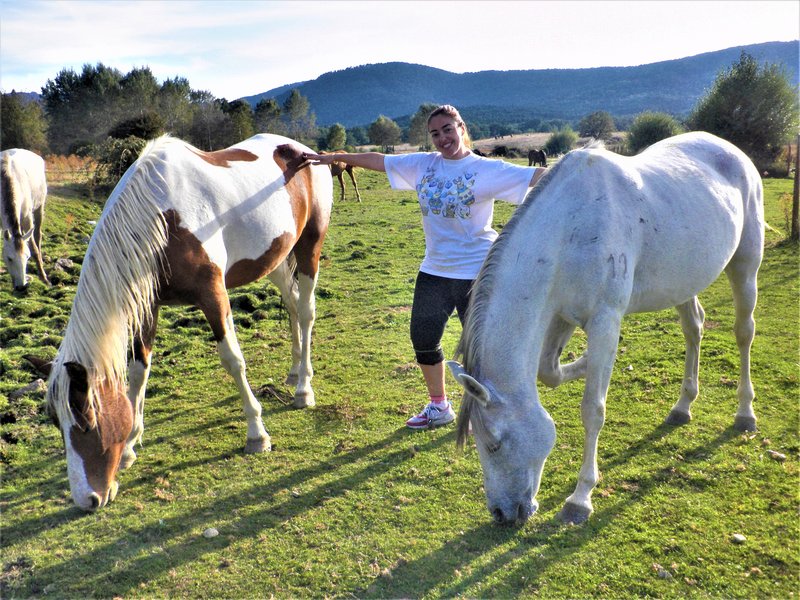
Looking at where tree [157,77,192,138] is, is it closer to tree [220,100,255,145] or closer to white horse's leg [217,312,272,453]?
tree [220,100,255,145]

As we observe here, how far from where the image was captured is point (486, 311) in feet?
9.01

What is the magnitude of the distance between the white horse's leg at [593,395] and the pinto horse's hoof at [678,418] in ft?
4.43

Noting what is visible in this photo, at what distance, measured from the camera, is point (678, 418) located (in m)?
4.10

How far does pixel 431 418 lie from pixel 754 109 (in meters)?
30.1

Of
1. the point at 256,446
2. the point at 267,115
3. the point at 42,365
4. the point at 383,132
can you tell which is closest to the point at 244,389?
the point at 256,446

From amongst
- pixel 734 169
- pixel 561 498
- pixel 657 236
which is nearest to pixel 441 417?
pixel 561 498

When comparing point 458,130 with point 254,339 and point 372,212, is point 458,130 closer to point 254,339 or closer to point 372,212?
point 254,339

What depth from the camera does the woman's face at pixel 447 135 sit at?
3552mm

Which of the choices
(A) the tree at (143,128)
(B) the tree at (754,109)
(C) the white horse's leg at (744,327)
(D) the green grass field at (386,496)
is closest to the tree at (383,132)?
(B) the tree at (754,109)

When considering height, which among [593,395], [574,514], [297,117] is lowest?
[574,514]

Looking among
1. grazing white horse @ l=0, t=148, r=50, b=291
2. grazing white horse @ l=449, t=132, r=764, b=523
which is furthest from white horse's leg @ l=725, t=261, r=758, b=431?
grazing white horse @ l=0, t=148, r=50, b=291

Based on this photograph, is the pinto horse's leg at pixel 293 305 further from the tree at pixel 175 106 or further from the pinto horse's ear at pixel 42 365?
the tree at pixel 175 106

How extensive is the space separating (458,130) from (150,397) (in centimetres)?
364

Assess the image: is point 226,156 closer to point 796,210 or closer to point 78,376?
point 78,376
